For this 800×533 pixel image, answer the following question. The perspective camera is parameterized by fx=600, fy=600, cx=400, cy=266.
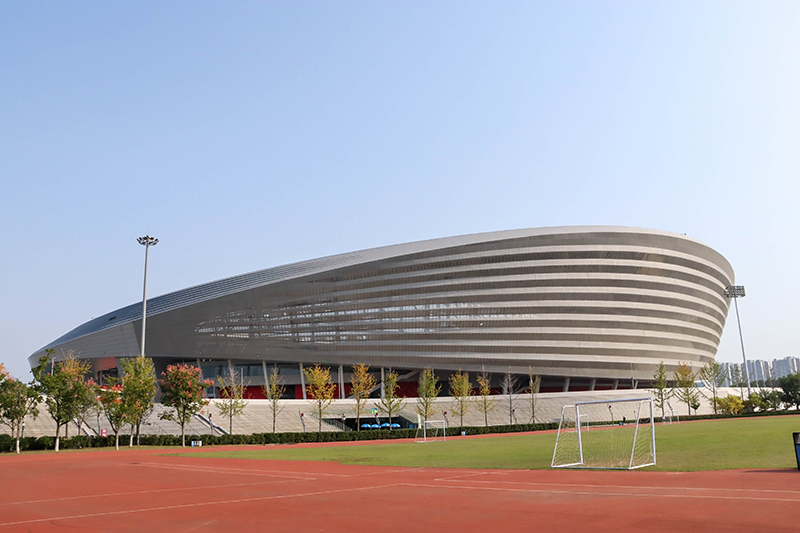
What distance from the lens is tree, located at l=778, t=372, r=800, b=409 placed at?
97938 millimetres

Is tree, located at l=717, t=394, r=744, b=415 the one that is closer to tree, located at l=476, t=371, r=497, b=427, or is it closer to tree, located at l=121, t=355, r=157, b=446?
tree, located at l=476, t=371, r=497, b=427

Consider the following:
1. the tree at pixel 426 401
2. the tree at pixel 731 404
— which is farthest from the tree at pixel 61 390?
the tree at pixel 731 404

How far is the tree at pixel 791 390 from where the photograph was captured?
97938 mm

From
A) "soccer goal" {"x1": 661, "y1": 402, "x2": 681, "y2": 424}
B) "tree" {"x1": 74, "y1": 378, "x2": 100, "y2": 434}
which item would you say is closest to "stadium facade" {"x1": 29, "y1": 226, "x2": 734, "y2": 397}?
"soccer goal" {"x1": 661, "y1": 402, "x2": 681, "y2": 424}

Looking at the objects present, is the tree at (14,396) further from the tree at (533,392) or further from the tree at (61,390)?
the tree at (533,392)

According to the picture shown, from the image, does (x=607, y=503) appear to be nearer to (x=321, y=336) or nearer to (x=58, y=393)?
(x=58, y=393)

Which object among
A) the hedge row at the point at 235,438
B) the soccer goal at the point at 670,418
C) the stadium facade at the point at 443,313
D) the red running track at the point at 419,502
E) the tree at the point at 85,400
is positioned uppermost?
the stadium facade at the point at 443,313

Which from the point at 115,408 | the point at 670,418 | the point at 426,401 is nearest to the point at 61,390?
the point at 115,408

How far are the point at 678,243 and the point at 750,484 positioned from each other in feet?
308

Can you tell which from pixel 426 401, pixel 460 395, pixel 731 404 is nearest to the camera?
pixel 426 401

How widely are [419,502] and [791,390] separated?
379 feet

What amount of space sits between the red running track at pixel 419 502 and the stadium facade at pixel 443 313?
67.2 meters

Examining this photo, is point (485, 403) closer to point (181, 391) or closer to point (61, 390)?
point (181, 391)

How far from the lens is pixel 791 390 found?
344ft
